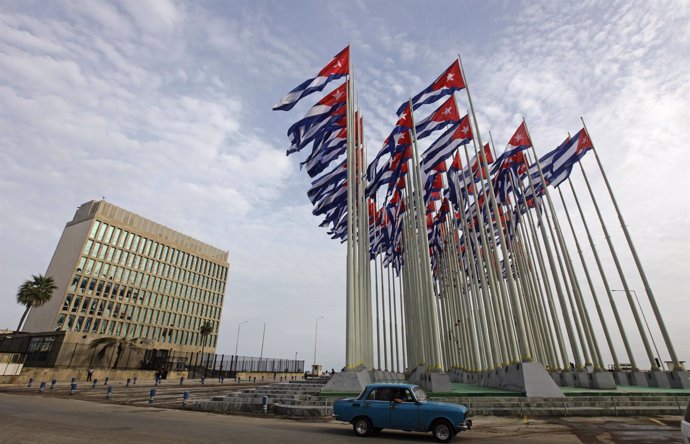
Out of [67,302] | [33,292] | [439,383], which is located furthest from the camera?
[67,302]

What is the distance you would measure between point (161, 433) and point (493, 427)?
9.95 meters

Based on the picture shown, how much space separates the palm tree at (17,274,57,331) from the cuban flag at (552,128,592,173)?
227 feet

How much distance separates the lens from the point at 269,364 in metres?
70.9

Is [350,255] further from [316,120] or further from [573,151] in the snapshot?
[573,151]

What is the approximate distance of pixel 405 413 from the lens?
33.9ft

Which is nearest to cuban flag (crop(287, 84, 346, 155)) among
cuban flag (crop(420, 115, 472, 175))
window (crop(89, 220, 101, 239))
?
cuban flag (crop(420, 115, 472, 175))

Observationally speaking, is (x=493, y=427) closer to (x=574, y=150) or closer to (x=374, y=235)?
(x=574, y=150)

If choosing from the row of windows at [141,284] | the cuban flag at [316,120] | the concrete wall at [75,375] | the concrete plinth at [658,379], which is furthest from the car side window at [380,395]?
the row of windows at [141,284]

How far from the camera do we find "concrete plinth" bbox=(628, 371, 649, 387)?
21.1m

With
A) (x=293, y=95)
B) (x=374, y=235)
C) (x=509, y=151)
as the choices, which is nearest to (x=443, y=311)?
(x=374, y=235)

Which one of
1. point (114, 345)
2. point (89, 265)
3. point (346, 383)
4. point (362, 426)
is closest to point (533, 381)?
point (346, 383)

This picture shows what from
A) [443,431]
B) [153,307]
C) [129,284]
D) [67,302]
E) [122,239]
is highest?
[122,239]

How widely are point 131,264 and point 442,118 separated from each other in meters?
78.3

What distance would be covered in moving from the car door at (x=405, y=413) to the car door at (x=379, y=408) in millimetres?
150
